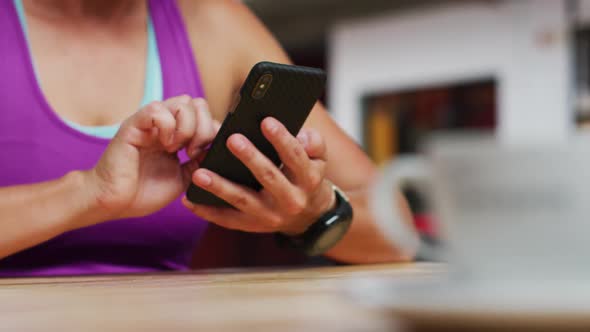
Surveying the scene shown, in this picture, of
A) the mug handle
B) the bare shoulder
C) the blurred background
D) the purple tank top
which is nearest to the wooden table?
the mug handle

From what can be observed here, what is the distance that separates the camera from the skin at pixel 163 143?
71 cm

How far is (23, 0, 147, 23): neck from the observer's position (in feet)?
3.13

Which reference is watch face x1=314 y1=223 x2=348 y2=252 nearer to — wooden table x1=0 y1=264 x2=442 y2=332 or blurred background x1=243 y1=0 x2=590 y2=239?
wooden table x1=0 y1=264 x2=442 y2=332

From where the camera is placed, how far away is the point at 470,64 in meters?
4.30

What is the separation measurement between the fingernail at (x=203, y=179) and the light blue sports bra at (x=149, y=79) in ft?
0.75

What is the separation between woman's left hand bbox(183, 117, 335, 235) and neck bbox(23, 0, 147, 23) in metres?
0.37

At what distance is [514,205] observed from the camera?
31cm

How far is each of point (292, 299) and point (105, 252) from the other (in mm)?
548

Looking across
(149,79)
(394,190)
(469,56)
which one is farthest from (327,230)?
(469,56)

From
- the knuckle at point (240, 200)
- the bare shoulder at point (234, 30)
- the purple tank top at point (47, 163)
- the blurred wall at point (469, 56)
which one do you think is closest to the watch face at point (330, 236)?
the knuckle at point (240, 200)

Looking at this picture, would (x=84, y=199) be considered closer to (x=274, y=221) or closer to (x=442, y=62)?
(x=274, y=221)

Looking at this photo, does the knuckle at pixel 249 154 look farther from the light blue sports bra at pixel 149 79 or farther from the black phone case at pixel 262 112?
the light blue sports bra at pixel 149 79

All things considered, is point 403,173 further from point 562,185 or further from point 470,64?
point 470,64

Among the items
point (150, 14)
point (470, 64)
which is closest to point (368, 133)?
point (470, 64)
